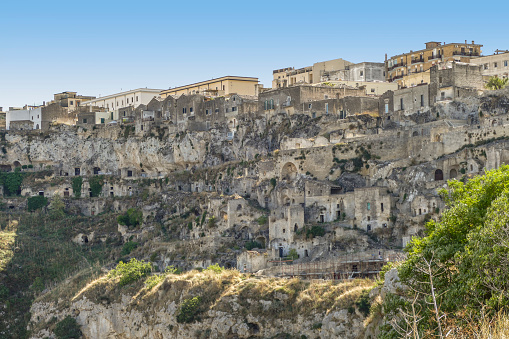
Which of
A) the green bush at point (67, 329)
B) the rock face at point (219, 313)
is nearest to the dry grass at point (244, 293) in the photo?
the rock face at point (219, 313)

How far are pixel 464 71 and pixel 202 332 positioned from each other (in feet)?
110

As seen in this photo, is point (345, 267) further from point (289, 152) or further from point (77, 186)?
point (77, 186)

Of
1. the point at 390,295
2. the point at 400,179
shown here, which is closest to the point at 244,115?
the point at 400,179

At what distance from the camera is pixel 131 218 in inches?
3356

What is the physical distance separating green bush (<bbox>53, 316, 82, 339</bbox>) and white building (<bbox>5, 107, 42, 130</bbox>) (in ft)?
139

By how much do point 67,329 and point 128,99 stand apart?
45.4m

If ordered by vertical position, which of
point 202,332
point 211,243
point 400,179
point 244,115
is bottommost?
point 202,332

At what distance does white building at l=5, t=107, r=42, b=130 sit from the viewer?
10803 cm

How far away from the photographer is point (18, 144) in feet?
341

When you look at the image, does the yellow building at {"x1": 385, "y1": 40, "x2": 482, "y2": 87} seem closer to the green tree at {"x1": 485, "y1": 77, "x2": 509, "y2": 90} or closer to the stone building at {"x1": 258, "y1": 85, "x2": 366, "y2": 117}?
the stone building at {"x1": 258, "y1": 85, "x2": 366, "y2": 117}

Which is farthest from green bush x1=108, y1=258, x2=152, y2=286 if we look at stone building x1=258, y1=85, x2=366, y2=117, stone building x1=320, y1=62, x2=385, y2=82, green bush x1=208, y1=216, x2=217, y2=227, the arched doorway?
stone building x1=320, y1=62, x2=385, y2=82

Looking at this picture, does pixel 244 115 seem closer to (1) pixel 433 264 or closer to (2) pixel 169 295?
(2) pixel 169 295

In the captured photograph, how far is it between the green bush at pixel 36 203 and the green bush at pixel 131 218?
41.3 feet

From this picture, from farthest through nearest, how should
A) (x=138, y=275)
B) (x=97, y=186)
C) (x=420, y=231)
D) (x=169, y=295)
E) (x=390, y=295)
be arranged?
(x=97, y=186)
(x=138, y=275)
(x=169, y=295)
(x=420, y=231)
(x=390, y=295)
